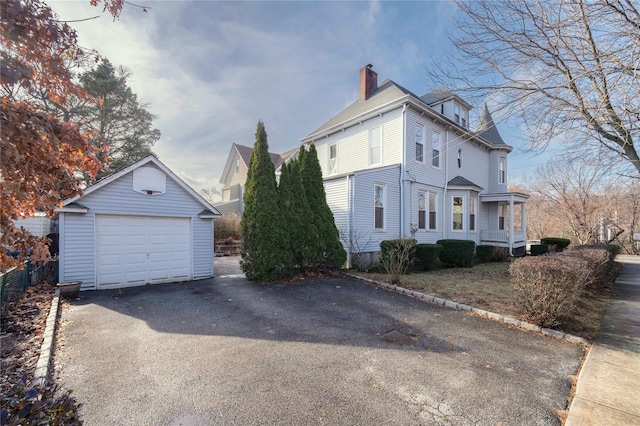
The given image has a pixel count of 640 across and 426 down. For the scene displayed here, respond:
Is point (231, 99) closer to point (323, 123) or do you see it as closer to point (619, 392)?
Answer: point (323, 123)

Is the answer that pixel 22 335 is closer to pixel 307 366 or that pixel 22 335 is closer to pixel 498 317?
pixel 307 366

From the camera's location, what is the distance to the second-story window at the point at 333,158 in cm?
1711

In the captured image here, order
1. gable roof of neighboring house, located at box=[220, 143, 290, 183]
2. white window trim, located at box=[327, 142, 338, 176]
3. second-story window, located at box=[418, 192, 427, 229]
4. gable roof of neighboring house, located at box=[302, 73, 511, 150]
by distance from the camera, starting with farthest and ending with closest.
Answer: gable roof of neighboring house, located at box=[220, 143, 290, 183] < white window trim, located at box=[327, 142, 338, 176] < second-story window, located at box=[418, 192, 427, 229] < gable roof of neighboring house, located at box=[302, 73, 511, 150]

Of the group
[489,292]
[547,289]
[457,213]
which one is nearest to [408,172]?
[457,213]

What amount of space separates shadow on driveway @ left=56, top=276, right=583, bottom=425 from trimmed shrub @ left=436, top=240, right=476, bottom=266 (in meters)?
7.27

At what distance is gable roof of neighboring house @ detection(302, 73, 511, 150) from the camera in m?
13.9

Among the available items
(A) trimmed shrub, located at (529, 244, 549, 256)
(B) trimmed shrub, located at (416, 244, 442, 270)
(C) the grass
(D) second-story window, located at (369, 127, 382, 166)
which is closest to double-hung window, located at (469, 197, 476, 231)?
(A) trimmed shrub, located at (529, 244, 549, 256)

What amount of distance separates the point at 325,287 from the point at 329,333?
3798 millimetres

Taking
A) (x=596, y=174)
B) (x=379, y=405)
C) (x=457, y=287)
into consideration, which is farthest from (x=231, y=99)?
(x=596, y=174)

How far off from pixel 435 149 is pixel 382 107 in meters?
3.77

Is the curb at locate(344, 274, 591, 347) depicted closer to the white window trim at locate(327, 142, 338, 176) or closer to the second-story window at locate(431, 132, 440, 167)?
the second-story window at locate(431, 132, 440, 167)

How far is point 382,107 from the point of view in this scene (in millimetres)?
14234

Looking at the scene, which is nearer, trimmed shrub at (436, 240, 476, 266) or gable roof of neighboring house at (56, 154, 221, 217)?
gable roof of neighboring house at (56, 154, 221, 217)

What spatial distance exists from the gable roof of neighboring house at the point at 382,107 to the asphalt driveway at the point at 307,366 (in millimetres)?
10273
